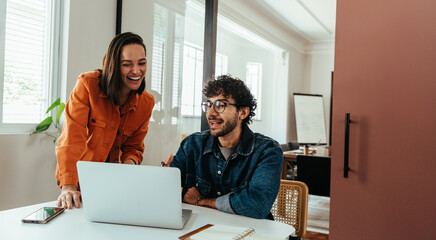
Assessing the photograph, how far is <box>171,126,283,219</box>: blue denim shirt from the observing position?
142 centimetres

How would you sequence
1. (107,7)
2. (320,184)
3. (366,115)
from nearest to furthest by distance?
(366,115), (107,7), (320,184)

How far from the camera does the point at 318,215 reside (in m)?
4.34

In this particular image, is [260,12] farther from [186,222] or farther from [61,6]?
[186,222]

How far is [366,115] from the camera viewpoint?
7.77ft

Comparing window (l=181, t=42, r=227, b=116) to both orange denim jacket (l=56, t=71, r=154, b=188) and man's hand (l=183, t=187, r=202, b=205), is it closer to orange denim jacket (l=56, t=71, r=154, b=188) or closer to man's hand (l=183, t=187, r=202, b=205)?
orange denim jacket (l=56, t=71, r=154, b=188)

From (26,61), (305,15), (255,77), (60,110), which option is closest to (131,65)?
(60,110)

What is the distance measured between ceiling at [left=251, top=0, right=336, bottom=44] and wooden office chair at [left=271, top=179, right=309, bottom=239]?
4496mm

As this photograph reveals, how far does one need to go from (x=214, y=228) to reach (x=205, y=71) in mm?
1685

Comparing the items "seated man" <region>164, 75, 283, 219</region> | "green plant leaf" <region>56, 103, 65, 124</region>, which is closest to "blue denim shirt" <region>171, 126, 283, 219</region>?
"seated man" <region>164, 75, 283, 219</region>

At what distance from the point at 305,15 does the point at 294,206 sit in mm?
5288

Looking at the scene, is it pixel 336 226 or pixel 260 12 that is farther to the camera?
pixel 260 12

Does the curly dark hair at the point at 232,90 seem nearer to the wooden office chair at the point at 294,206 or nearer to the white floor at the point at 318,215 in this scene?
the wooden office chair at the point at 294,206

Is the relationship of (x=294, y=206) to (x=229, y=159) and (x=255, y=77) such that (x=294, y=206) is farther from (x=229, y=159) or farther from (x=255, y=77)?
(x=255, y=77)

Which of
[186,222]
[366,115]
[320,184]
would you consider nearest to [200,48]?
[366,115]
